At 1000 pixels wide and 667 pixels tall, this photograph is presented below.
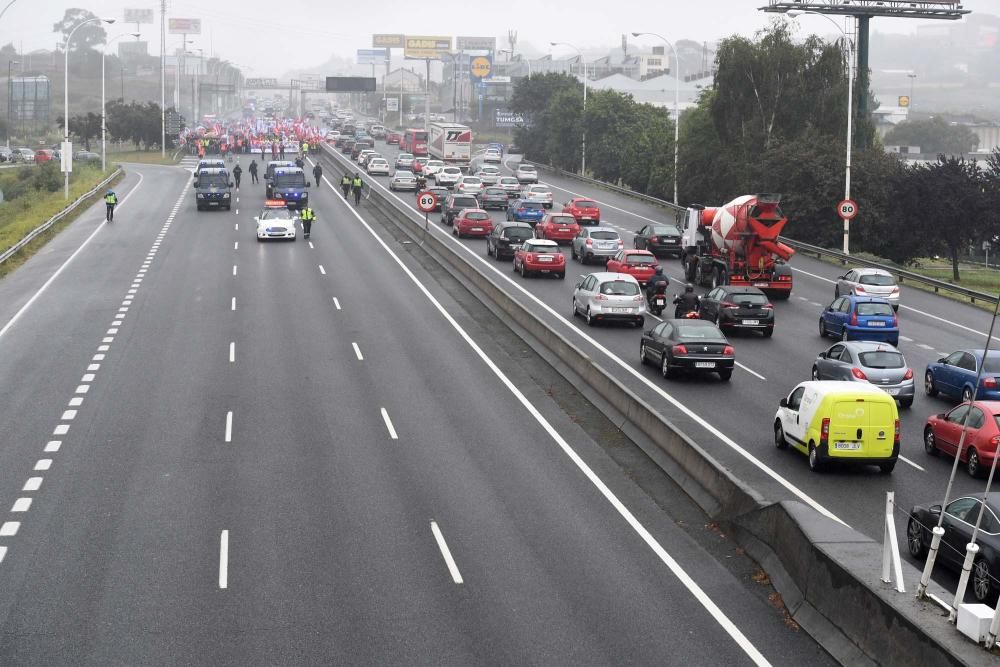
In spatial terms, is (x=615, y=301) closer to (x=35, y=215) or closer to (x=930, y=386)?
(x=930, y=386)

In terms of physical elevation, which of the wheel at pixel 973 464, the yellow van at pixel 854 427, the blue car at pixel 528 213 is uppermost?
the blue car at pixel 528 213

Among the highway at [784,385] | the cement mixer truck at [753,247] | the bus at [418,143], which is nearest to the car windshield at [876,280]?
the highway at [784,385]

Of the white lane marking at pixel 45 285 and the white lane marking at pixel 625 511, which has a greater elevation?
the white lane marking at pixel 45 285

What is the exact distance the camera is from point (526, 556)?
1684 centimetres

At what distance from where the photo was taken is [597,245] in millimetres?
50625

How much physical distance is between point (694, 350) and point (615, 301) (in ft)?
24.7

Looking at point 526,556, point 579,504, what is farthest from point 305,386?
point 526,556

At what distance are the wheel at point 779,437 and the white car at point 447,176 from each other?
66.4m

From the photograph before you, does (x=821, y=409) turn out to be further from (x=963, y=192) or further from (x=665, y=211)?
(x=665, y=211)

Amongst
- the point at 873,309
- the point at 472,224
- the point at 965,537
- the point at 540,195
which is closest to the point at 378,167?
the point at 540,195

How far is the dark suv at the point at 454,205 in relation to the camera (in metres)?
62.8

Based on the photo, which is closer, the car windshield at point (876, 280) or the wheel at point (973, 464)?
the wheel at point (973, 464)

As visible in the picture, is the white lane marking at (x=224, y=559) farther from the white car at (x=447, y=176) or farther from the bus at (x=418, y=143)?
the bus at (x=418, y=143)

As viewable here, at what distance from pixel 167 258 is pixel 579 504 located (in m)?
32.5
